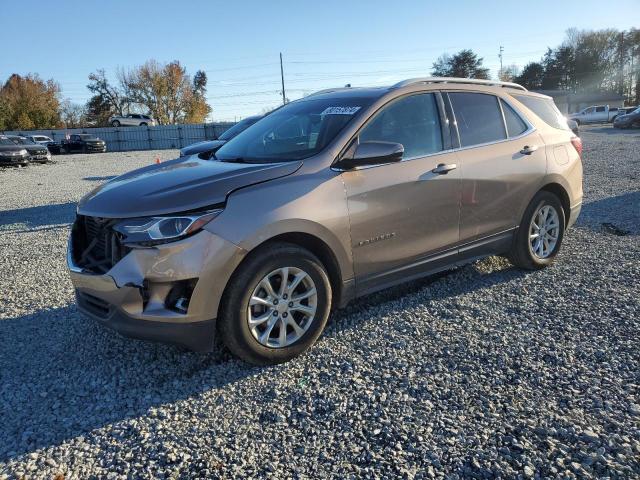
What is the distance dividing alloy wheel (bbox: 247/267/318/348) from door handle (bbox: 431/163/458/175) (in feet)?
4.85

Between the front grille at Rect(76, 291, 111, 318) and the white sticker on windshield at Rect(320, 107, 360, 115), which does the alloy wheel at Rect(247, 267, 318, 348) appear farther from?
the white sticker on windshield at Rect(320, 107, 360, 115)

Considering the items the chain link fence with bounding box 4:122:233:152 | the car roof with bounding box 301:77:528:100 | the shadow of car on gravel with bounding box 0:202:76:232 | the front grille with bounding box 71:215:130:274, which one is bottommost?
the shadow of car on gravel with bounding box 0:202:76:232

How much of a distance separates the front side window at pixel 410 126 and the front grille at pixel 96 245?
1.90m

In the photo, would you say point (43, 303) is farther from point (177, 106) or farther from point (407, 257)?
point (177, 106)

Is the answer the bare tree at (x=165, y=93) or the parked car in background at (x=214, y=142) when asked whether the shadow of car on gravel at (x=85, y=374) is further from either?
the bare tree at (x=165, y=93)

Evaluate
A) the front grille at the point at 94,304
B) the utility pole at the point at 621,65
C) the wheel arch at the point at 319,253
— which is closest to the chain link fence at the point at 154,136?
the front grille at the point at 94,304

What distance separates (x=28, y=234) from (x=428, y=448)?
773 cm

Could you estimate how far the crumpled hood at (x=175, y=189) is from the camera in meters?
3.13

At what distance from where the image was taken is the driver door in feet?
12.2

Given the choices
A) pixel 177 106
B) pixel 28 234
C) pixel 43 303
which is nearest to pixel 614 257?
pixel 43 303

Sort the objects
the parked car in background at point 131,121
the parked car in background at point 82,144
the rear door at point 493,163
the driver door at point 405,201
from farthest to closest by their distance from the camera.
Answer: the parked car in background at point 131,121 → the parked car in background at point 82,144 → the rear door at point 493,163 → the driver door at point 405,201

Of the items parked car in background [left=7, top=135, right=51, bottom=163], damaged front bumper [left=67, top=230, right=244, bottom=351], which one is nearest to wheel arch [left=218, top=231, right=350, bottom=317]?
damaged front bumper [left=67, top=230, right=244, bottom=351]

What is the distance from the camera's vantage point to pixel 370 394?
3.05 m

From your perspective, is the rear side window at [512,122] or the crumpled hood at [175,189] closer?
the crumpled hood at [175,189]
